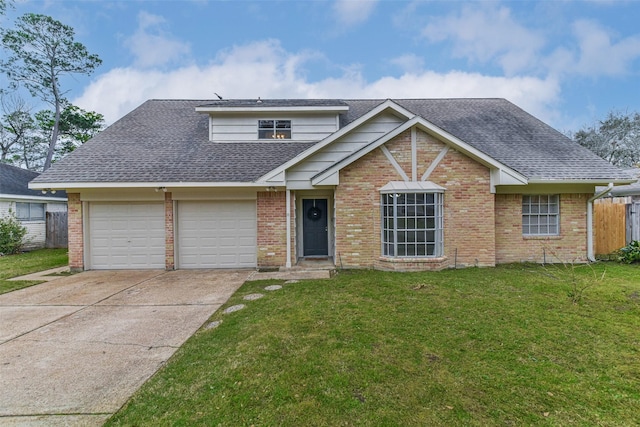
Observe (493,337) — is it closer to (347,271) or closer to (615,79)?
(347,271)

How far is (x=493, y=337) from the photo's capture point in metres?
4.31

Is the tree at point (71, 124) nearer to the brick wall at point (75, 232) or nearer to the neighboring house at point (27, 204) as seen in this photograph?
the neighboring house at point (27, 204)

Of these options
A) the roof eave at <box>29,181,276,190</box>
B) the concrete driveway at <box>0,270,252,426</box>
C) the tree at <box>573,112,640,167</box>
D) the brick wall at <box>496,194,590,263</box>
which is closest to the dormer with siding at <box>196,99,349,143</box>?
the roof eave at <box>29,181,276,190</box>

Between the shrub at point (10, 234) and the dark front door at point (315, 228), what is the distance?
13.8 m

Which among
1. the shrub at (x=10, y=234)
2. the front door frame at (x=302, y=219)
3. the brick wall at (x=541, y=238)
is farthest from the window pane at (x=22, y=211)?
the brick wall at (x=541, y=238)

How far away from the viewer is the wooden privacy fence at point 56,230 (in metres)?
15.9

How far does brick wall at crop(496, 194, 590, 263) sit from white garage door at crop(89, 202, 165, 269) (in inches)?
424

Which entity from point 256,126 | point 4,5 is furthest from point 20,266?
point 4,5

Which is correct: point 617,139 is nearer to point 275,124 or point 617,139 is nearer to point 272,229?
point 275,124

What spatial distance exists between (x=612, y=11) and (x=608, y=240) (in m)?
12.7

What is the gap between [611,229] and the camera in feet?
34.5

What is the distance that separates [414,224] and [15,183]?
67.1 ft

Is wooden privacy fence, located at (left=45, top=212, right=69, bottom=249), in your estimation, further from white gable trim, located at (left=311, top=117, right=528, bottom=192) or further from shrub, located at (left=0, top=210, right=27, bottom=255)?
white gable trim, located at (left=311, top=117, right=528, bottom=192)

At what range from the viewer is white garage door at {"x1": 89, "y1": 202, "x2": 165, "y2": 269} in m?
9.84
